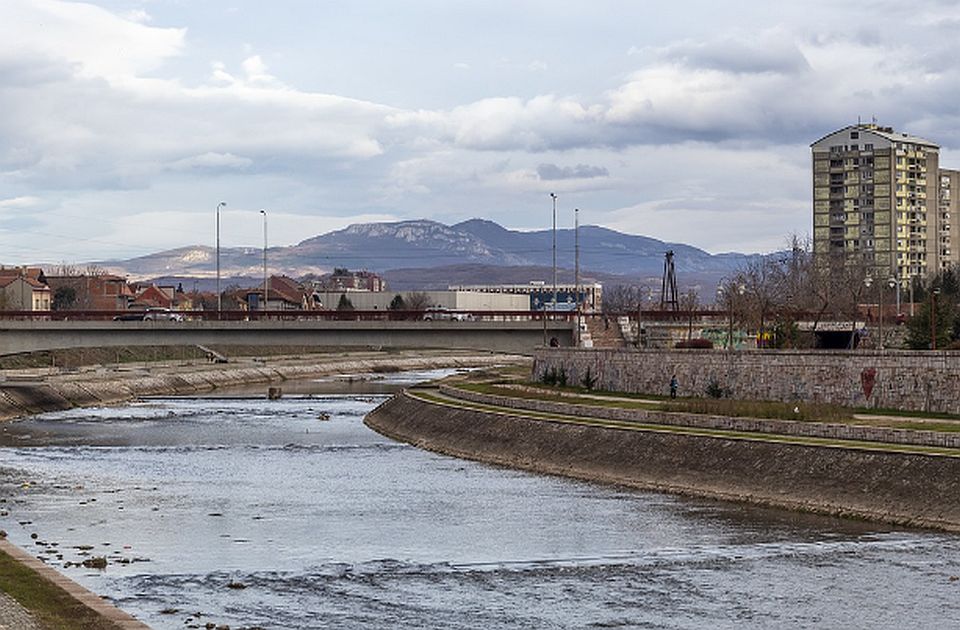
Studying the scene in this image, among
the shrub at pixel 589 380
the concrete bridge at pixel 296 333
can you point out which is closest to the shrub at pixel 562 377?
the shrub at pixel 589 380

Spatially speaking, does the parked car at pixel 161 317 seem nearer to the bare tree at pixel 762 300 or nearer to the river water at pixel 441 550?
the river water at pixel 441 550

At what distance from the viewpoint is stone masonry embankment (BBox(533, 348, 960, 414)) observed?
73.6 meters

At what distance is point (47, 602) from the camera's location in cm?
3594

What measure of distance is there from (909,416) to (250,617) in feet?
139

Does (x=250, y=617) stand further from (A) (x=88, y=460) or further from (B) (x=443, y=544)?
(A) (x=88, y=460)

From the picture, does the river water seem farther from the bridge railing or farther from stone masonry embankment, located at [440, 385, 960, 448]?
the bridge railing

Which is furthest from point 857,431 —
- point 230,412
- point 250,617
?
point 230,412

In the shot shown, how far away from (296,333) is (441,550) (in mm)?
69424

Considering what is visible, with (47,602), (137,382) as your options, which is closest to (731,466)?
(47,602)

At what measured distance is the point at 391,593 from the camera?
42.2 m

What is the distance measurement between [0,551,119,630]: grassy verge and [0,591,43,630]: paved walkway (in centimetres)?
19

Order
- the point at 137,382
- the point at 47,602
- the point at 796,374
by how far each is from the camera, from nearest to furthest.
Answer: the point at 47,602
the point at 796,374
the point at 137,382

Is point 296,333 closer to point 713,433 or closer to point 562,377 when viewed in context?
point 562,377

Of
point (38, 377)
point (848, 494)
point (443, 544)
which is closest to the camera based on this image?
point (443, 544)
